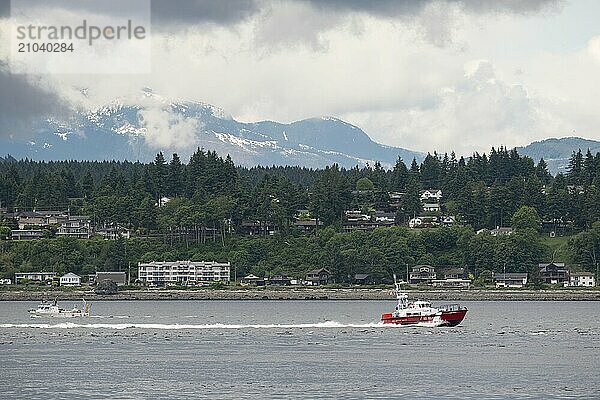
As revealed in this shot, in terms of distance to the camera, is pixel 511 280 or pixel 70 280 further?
pixel 70 280

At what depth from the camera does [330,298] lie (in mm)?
169250

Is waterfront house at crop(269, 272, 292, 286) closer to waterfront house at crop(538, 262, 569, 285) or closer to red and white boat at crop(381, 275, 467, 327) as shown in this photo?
waterfront house at crop(538, 262, 569, 285)

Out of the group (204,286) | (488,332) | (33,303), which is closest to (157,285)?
(204,286)

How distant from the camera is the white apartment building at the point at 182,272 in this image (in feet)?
596

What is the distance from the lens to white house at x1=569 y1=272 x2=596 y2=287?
173m

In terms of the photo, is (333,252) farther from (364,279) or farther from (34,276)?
(34,276)

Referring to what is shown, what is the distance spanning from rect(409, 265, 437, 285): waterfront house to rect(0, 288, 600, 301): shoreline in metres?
6.68

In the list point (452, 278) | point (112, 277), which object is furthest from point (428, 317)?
point (112, 277)

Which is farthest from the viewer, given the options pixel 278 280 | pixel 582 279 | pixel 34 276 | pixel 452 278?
pixel 34 276

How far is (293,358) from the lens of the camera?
73.1 m

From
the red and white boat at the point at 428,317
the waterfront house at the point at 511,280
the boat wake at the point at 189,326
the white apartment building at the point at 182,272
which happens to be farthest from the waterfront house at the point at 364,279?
the red and white boat at the point at 428,317

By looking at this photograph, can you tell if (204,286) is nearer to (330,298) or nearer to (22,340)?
(330,298)

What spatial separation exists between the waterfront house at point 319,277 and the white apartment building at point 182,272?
13.2m

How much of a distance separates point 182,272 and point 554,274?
56866 mm
